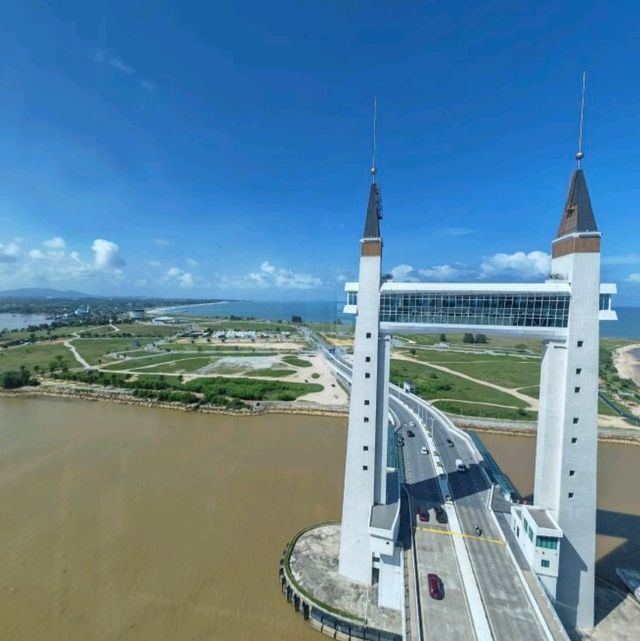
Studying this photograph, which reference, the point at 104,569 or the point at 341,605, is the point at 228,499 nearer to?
the point at 104,569

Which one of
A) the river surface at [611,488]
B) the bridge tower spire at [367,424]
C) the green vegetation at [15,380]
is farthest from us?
the green vegetation at [15,380]

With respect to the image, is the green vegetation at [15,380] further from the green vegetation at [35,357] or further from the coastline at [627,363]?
the coastline at [627,363]

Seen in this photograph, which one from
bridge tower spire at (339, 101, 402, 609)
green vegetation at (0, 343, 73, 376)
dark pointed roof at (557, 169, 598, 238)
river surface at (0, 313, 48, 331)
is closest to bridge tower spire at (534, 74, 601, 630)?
dark pointed roof at (557, 169, 598, 238)

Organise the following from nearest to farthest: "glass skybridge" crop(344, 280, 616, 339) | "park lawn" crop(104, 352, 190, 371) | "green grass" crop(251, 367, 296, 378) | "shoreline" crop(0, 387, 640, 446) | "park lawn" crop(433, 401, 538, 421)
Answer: "glass skybridge" crop(344, 280, 616, 339) → "shoreline" crop(0, 387, 640, 446) → "park lawn" crop(433, 401, 538, 421) → "green grass" crop(251, 367, 296, 378) → "park lawn" crop(104, 352, 190, 371)

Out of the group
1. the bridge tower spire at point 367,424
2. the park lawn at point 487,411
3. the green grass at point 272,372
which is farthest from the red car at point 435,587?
the green grass at point 272,372

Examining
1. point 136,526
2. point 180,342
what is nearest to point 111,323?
point 180,342

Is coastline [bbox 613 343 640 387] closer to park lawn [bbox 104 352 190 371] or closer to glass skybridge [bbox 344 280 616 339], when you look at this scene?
glass skybridge [bbox 344 280 616 339]

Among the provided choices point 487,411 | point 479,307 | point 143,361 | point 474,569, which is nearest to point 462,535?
point 474,569
